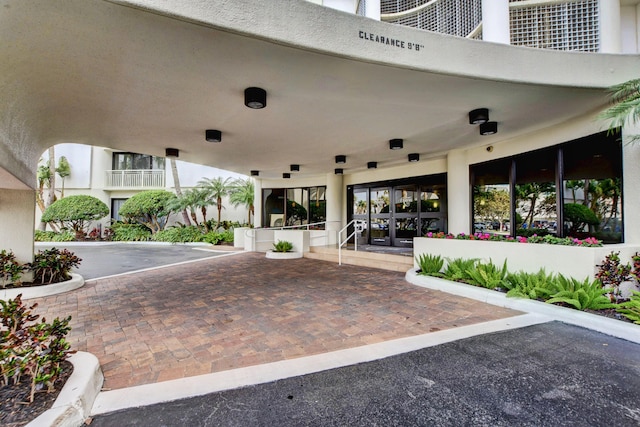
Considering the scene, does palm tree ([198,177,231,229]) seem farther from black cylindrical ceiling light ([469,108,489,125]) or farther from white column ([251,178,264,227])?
black cylindrical ceiling light ([469,108,489,125])

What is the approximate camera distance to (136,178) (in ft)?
59.7

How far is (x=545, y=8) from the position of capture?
564cm

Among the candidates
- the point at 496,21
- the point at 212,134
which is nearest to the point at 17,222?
the point at 212,134

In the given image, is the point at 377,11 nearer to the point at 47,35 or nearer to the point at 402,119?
the point at 402,119

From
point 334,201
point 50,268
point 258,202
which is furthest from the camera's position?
point 258,202

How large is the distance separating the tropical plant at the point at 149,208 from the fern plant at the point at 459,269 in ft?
46.1

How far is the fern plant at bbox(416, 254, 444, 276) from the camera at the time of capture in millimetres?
5723

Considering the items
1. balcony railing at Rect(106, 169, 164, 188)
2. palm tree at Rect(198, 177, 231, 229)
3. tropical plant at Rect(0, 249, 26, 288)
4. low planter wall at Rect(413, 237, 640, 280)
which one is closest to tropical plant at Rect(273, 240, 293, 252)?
low planter wall at Rect(413, 237, 640, 280)

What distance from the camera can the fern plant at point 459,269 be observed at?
5140mm

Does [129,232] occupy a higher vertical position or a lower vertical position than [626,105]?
lower

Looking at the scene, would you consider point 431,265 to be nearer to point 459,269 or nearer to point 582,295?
point 459,269

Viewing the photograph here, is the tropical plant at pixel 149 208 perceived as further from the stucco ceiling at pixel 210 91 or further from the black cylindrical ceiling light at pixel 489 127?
the black cylindrical ceiling light at pixel 489 127

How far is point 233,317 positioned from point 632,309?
478cm

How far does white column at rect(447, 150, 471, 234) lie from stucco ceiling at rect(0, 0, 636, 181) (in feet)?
2.38
